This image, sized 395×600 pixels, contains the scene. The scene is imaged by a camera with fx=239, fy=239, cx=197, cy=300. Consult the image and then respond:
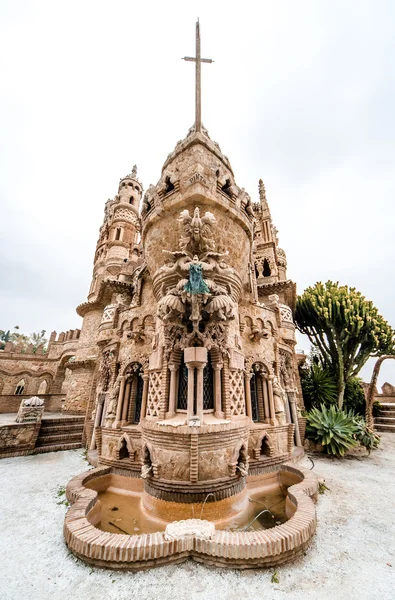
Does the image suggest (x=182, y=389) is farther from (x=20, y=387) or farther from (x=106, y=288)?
(x=20, y=387)

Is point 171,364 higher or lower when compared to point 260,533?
higher

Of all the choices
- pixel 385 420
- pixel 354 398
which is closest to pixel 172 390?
pixel 354 398

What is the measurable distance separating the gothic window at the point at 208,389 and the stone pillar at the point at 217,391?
0.32 m

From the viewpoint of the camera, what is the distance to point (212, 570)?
3475 millimetres

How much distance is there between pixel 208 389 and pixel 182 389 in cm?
75

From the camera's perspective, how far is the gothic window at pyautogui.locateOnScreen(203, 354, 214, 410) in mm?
6805

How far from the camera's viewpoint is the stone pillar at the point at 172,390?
251 inches

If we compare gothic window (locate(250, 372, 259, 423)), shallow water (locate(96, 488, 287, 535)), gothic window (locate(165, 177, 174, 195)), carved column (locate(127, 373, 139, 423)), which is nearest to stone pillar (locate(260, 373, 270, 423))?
gothic window (locate(250, 372, 259, 423))

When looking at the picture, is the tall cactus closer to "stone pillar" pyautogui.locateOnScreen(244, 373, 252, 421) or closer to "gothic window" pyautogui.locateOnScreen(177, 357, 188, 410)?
"stone pillar" pyautogui.locateOnScreen(244, 373, 252, 421)

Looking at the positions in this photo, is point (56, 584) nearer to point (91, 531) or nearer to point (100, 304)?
point (91, 531)

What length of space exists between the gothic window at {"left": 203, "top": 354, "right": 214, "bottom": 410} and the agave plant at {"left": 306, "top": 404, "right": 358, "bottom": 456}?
20.7 feet

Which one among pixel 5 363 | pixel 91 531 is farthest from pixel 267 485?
pixel 5 363

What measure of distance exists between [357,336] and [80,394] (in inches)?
702

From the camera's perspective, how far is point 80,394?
1605 centimetres
